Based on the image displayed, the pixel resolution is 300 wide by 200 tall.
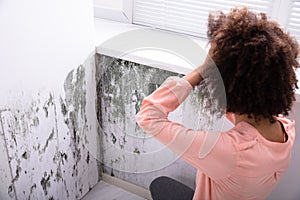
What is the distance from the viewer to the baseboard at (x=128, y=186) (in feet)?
4.95

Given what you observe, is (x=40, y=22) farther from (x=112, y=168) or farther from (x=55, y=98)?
(x=112, y=168)

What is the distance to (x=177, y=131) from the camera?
78 cm

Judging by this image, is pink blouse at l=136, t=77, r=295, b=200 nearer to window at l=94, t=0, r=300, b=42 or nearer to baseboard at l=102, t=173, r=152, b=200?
window at l=94, t=0, r=300, b=42

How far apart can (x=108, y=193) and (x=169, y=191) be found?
40cm

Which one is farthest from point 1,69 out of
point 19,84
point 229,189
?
point 229,189

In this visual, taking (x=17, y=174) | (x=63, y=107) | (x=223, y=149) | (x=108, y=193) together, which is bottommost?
(x=108, y=193)

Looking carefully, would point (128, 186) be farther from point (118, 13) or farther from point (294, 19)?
point (294, 19)

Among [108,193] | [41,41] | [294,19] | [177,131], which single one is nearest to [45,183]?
[108,193]

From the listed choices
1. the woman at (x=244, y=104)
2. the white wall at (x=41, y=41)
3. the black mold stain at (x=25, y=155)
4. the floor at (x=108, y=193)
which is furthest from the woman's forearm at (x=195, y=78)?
the floor at (x=108, y=193)

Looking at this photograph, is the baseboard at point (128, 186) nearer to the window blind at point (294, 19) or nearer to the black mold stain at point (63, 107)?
the black mold stain at point (63, 107)

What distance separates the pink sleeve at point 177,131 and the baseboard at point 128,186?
75 centimetres

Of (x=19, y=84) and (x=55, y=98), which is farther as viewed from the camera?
(x=55, y=98)

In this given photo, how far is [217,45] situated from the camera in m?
0.75

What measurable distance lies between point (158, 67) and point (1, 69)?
1.61 feet
